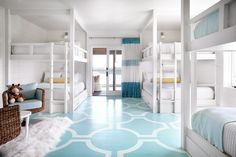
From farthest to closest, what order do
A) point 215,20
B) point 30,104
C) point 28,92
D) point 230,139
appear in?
point 28,92, point 30,104, point 215,20, point 230,139

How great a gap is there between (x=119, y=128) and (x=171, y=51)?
2.40 m

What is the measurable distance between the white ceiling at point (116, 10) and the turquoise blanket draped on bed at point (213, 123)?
117 inches

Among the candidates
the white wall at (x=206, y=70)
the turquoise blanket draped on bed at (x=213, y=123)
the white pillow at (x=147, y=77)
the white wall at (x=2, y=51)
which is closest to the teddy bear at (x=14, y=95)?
the white wall at (x=2, y=51)

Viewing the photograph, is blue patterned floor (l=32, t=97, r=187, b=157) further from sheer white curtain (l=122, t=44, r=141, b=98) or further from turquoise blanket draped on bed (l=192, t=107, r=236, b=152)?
sheer white curtain (l=122, t=44, r=141, b=98)

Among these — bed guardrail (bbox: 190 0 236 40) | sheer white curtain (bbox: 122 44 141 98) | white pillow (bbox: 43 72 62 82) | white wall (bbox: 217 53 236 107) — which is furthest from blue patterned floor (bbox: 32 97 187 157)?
sheer white curtain (bbox: 122 44 141 98)

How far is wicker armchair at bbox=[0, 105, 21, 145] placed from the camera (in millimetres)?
1892

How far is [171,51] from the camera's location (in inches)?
173

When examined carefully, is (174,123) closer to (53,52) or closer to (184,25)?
(184,25)

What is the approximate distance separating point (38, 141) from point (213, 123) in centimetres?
226

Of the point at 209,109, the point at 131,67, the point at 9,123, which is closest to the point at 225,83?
the point at 209,109

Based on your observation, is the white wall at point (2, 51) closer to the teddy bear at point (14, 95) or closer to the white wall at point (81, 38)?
the teddy bear at point (14, 95)

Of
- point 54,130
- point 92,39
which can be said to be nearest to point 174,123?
point 54,130

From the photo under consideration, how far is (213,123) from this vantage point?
5.39 feet

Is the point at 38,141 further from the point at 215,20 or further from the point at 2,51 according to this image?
the point at 2,51
